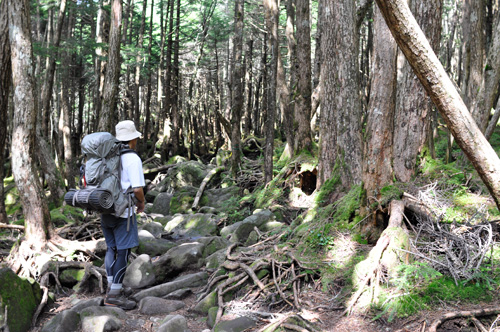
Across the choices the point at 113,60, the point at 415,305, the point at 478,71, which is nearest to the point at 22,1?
the point at 113,60

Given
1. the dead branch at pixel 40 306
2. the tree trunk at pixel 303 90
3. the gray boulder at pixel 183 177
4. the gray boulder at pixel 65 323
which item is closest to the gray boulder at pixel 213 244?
the dead branch at pixel 40 306

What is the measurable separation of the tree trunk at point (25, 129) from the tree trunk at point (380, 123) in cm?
547

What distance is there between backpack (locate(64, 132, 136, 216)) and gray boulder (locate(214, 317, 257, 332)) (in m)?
1.98

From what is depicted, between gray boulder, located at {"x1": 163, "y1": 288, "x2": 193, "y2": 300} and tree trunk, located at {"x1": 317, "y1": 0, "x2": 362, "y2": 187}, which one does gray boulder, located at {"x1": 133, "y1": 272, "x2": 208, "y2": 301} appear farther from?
tree trunk, located at {"x1": 317, "y1": 0, "x2": 362, "y2": 187}

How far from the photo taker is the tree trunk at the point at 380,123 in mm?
5074

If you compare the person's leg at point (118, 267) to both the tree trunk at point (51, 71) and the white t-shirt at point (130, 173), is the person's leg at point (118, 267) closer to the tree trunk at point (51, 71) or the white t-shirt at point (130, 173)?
the white t-shirt at point (130, 173)

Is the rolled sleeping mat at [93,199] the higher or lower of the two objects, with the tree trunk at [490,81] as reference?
lower

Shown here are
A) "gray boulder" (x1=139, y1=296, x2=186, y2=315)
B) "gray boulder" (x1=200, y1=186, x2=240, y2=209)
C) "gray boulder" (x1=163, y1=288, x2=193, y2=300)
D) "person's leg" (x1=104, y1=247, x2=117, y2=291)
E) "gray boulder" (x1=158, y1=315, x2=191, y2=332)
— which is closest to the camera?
"gray boulder" (x1=158, y1=315, x2=191, y2=332)

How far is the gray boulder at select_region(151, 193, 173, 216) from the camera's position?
14.1 m

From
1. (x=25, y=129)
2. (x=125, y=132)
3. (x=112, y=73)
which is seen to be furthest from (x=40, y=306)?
(x=112, y=73)

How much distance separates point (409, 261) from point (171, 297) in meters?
3.25

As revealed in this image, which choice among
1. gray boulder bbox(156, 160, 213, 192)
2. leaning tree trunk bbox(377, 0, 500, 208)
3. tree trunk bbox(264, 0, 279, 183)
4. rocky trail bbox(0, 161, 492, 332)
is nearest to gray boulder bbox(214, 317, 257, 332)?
rocky trail bbox(0, 161, 492, 332)

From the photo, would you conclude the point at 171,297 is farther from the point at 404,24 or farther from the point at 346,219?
the point at 404,24

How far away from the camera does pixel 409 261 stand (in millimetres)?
4484
